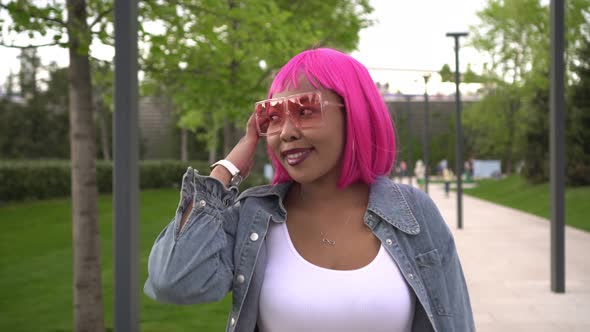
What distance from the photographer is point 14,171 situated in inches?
771

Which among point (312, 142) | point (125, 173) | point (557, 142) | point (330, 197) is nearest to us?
point (312, 142)

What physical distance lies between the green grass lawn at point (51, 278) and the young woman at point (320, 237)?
14.6 feet

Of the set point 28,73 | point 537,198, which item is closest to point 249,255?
point 537,198

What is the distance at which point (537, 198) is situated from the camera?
74.1 ft

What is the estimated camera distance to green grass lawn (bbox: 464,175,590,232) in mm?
16781

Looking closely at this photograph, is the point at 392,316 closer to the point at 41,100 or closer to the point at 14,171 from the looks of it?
the point at 14,171

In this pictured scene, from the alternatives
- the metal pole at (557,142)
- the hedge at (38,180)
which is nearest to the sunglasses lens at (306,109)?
the metal pole at (557,142)

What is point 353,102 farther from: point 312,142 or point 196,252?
point 196,252

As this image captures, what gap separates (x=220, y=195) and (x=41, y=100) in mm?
34796

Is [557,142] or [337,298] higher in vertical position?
[557,142]

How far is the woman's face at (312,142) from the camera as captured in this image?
79.9 inches

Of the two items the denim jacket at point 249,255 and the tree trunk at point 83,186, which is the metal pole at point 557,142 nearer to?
the tree trunk at point 83,186

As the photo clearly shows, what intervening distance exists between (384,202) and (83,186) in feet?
11.9

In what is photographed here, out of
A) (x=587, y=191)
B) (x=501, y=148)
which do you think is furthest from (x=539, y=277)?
(x=501, y=148)
